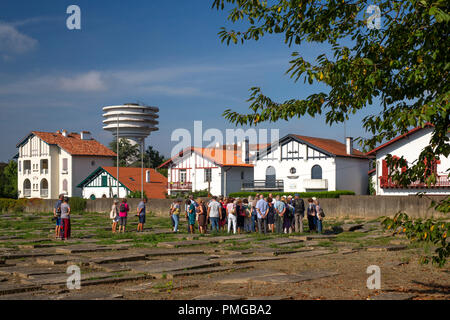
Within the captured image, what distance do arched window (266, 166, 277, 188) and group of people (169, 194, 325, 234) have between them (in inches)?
1372

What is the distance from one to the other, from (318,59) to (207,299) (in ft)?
13.5

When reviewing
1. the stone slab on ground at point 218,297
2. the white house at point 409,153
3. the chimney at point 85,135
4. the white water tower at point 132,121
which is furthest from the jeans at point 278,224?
the white water tower at point 132,121

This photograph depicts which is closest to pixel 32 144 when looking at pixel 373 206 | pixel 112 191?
pixel 112 191

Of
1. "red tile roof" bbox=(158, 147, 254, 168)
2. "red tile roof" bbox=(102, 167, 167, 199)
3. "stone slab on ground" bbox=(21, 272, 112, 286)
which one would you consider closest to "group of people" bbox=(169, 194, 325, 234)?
"stone slab on ground" bbox=(21, 272, 112, 286)

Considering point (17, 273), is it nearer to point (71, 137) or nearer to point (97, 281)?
point (97, 281)

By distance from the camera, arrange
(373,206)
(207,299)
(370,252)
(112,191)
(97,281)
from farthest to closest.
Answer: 1. (112,191)
2. (373,206)
3. (370,252)
4. (97,281)
5. (207,299)

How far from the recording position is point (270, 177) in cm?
6084

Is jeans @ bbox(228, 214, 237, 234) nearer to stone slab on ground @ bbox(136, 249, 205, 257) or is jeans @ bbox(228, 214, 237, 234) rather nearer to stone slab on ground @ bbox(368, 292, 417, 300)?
stone slab on ground @ bbox(136, 249, 205, 257)

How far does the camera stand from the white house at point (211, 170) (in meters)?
67.2

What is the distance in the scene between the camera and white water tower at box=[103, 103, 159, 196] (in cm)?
12281

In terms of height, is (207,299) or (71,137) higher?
(71,137)

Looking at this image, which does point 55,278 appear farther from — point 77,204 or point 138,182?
point 138,182

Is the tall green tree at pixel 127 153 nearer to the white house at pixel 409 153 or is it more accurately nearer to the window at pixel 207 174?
the window at pixel 207 174
